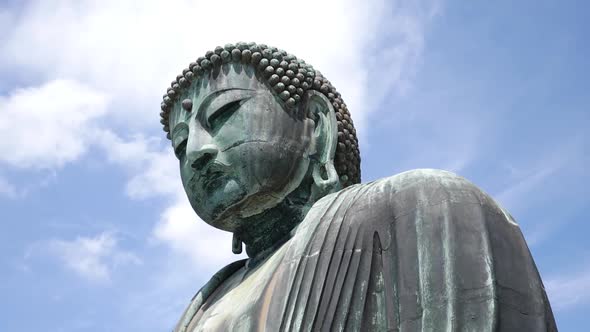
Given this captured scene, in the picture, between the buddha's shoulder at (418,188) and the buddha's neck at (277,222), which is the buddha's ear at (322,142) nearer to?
the buddha's neck at (277,222)

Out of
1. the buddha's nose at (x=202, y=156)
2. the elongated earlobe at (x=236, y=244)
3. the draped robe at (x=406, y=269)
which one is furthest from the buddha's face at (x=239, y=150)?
the draped robe at (x=406, y=269)

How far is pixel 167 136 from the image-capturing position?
9445 millimetres

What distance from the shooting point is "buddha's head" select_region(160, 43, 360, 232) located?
838 cm

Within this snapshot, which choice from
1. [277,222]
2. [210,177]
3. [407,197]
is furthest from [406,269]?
[210,177]

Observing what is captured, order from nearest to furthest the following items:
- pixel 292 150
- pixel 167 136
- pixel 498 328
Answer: pixel 498 328, pixel 292 150, pixel 167 136

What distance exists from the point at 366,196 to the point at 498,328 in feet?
4.74

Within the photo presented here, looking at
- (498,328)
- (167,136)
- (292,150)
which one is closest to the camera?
(498,328)

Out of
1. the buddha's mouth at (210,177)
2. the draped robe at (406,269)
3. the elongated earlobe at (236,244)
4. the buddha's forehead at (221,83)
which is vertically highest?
the buddha's forehead at (221,83)

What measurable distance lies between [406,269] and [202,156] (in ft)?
6.88

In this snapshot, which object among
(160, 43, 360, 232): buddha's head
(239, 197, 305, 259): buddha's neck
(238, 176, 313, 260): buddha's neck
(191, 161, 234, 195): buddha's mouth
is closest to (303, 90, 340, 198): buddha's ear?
(160, 43, 360, 232): buddha's head

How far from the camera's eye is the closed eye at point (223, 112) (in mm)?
8586

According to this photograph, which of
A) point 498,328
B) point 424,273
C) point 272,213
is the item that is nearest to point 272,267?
point 272,213

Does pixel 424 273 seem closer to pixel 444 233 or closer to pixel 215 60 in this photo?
pixel 444 233

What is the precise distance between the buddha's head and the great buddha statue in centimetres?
1
